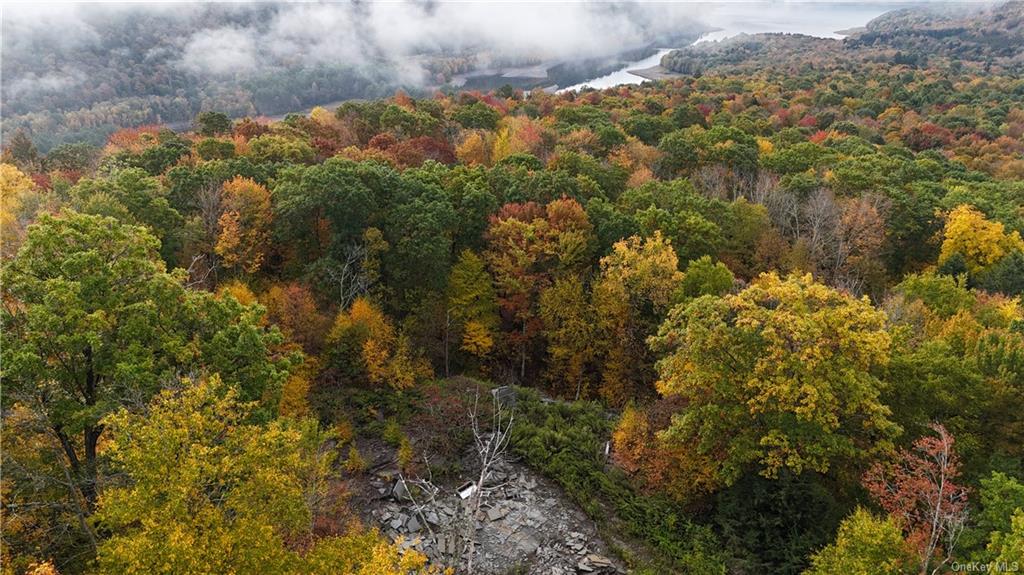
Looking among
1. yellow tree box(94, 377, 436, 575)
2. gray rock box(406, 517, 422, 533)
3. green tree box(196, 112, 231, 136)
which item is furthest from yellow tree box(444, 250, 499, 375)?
green tree box(196, 112, 231, 136)

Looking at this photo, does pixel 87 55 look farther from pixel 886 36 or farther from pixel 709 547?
pixel 886 36

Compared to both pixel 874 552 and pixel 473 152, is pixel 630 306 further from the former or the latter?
pixel 473 152

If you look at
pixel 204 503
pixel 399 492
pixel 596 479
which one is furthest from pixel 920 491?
pixel 204 503

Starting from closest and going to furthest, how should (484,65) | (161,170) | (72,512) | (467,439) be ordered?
(72,512) < (467,439) < (161,170) < (484,65)

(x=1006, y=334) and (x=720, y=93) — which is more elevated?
(x=720, y=93)

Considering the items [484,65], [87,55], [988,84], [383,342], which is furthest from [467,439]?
[484,65]

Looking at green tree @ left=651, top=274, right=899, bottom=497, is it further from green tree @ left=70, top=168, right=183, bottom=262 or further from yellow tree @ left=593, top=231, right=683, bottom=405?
green tree @ left=70, top=168, right=183, bottom=262
